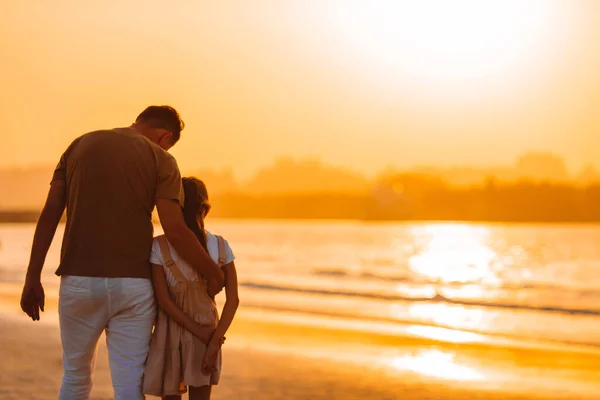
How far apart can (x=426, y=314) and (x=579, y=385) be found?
867 cm

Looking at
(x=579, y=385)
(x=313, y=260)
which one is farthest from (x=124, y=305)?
(x=313, y=260)

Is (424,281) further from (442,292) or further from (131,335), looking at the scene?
(131,335)

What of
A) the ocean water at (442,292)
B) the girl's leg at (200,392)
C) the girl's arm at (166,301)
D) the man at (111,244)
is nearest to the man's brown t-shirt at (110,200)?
the man at (111,244)

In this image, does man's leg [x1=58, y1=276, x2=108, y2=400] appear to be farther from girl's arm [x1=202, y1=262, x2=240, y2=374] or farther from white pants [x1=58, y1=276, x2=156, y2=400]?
girl's arm [x1=202, y1=262, x2=240, y2=374]

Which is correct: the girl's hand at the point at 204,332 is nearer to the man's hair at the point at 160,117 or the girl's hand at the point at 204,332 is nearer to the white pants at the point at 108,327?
the white pants at the point at 108,327

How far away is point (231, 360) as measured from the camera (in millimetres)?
8820

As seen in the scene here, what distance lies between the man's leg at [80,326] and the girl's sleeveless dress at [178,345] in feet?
0.92

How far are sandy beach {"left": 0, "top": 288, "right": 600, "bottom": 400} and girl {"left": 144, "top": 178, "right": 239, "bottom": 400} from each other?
2.81 metres

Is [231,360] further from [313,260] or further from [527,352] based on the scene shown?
[313,260]

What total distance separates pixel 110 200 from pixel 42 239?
0.38 m

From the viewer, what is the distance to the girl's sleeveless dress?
382cm

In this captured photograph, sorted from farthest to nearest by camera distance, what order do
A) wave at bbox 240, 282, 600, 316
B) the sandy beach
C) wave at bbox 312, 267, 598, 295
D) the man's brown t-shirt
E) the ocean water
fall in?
1. wave at bbox 312, 267, 598, 295
2. wave at bbox 240, 282, 600, 316
3. the ocean water
4. the sandy beach
5. the man's brown t-shirt

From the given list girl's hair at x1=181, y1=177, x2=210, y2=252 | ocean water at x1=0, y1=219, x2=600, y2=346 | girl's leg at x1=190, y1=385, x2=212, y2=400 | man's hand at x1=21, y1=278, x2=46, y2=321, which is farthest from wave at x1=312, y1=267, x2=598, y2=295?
man's hand at x1=21, y1=278, x2=46, y2=321

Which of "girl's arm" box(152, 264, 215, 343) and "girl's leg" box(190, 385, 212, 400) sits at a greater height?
"girl's arm" box(152, 264, 215, 343)
